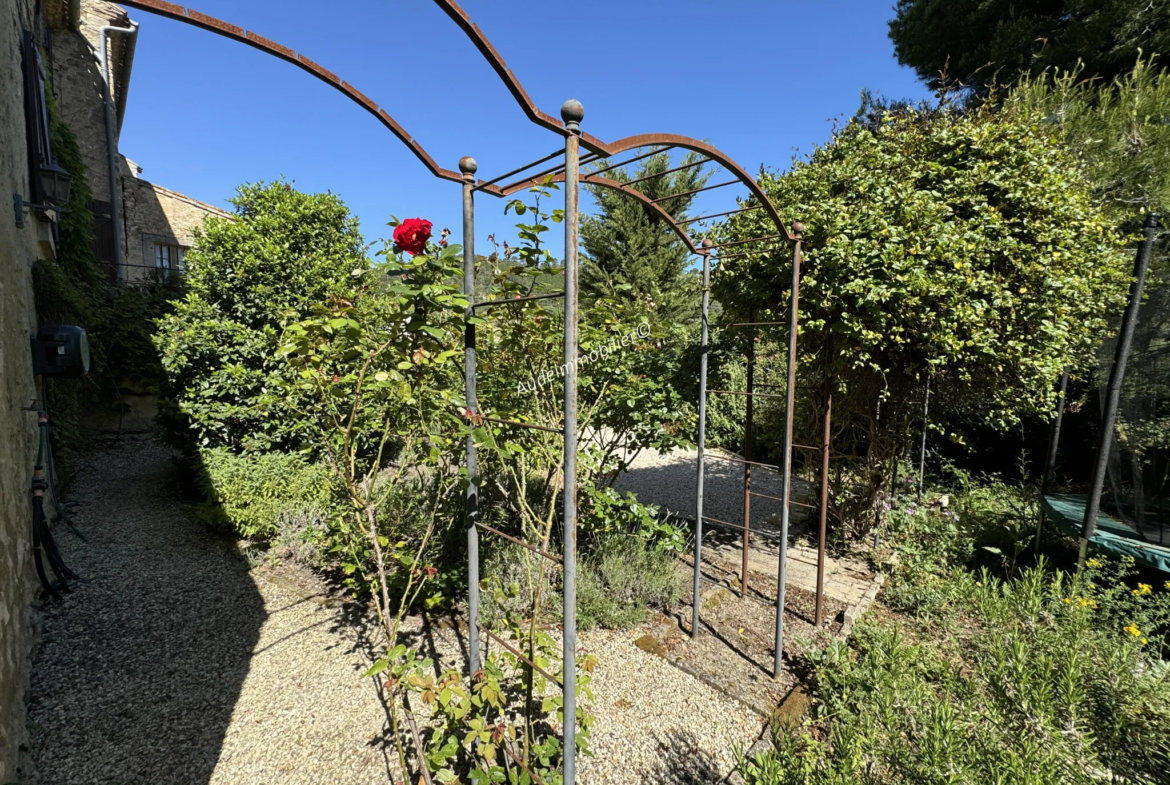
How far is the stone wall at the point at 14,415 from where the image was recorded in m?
2.08

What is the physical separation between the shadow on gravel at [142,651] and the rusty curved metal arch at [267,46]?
2.63 meters

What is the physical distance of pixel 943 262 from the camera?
11.2 ft

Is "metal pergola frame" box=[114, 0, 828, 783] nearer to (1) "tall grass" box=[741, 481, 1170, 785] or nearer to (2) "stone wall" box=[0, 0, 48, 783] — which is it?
(1) "tall grass" box=[741, 481, 1170, 785]

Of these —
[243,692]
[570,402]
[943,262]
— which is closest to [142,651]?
[243,692]

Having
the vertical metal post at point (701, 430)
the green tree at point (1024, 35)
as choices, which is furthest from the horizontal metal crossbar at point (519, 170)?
the green tree at point (1024, 35)

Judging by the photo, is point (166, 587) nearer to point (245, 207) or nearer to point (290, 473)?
point (290, 473)

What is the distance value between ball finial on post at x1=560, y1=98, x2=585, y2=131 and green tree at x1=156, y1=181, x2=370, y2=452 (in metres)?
3.62

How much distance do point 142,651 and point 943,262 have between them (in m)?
5.48

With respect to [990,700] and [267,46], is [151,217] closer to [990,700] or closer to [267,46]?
[267,46]

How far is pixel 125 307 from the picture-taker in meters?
6.57

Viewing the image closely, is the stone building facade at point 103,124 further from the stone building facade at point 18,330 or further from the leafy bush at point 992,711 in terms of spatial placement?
the leafy bush at point 992,711

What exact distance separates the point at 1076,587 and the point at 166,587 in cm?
578

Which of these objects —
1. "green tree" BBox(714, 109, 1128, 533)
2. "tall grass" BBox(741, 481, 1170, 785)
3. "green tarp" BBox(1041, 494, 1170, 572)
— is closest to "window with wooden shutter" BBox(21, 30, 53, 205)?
"green tree" BBox(714, 109, 1128, 533)

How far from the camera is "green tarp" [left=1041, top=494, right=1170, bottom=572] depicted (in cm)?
315
